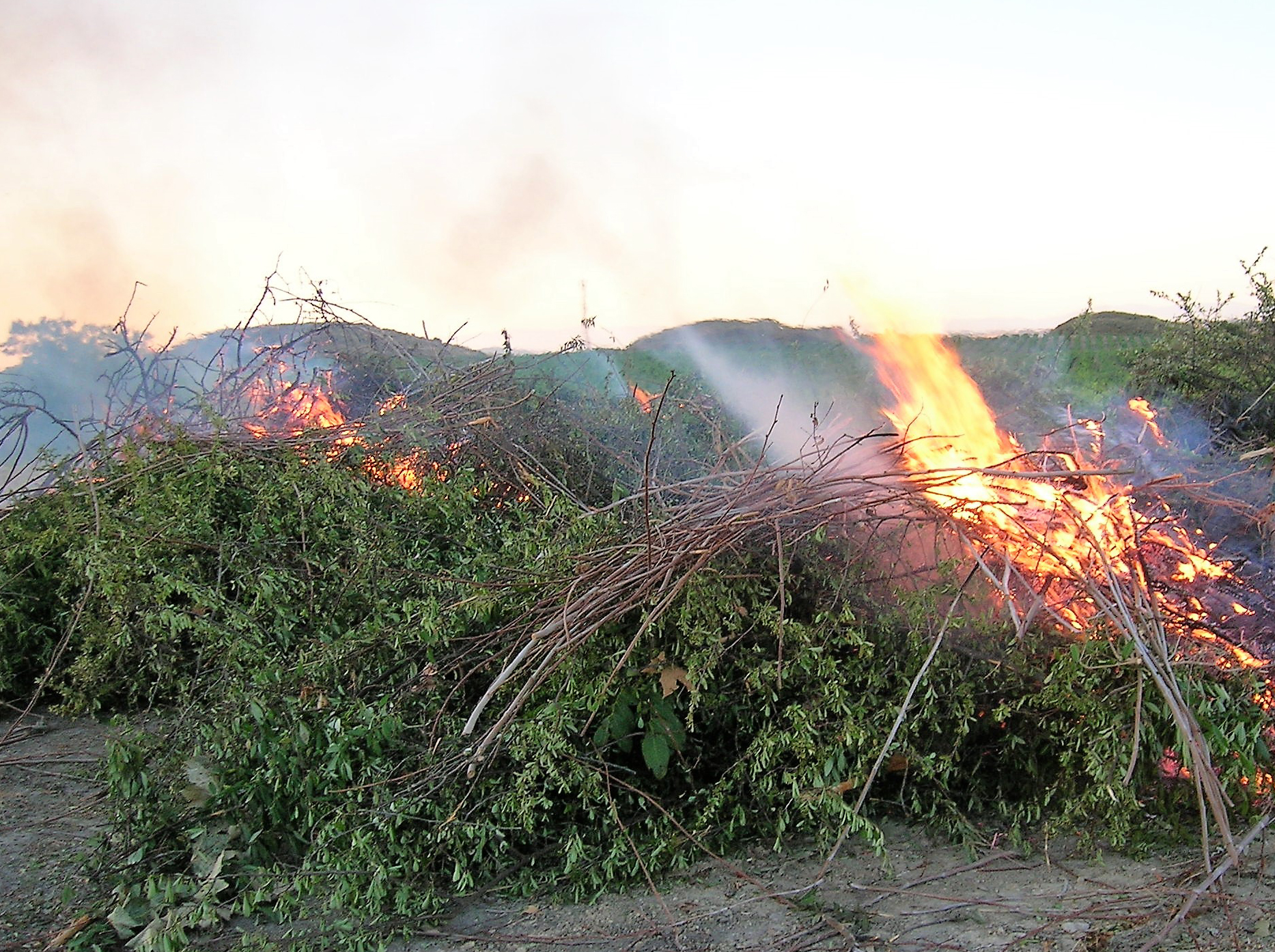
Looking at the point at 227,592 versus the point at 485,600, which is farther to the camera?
the point at 227,592

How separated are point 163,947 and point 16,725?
246 centimetres

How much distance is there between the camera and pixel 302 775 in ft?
12.1

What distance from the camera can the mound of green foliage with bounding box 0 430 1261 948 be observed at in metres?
3.35

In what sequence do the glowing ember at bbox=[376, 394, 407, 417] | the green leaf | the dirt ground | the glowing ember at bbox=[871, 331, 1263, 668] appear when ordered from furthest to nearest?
the glowing ember at bbox=[376, 394, 407, 417]
the glowing ember at bbox=[871, 331, 1263, 668]
the green leaf
the dirt ground

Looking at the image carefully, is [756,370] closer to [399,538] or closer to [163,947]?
[399,538]

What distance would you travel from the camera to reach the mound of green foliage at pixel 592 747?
3350mm

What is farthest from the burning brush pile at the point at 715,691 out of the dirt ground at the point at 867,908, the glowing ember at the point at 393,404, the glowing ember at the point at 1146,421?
the glowing ember at the point at 393,404

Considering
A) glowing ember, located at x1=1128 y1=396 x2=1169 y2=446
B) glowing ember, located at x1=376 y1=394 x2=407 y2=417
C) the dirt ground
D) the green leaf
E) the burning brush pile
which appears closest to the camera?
the dirt ground

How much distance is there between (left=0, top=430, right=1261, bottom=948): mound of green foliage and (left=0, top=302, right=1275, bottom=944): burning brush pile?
14 millimetres

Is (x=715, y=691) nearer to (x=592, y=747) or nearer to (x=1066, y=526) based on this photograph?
(x=592, y=747)

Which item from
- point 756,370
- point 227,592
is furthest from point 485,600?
point 756,370

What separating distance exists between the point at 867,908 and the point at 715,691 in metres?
0.90

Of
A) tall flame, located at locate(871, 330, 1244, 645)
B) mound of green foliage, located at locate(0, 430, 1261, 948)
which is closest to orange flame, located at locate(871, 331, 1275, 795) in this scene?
tall flame, located at locate(871, 330, 1244, 645)

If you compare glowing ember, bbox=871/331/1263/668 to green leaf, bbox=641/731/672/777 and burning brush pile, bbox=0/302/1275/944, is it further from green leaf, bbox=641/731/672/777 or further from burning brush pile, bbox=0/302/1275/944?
green leaf, bbox=641/731/672/777
